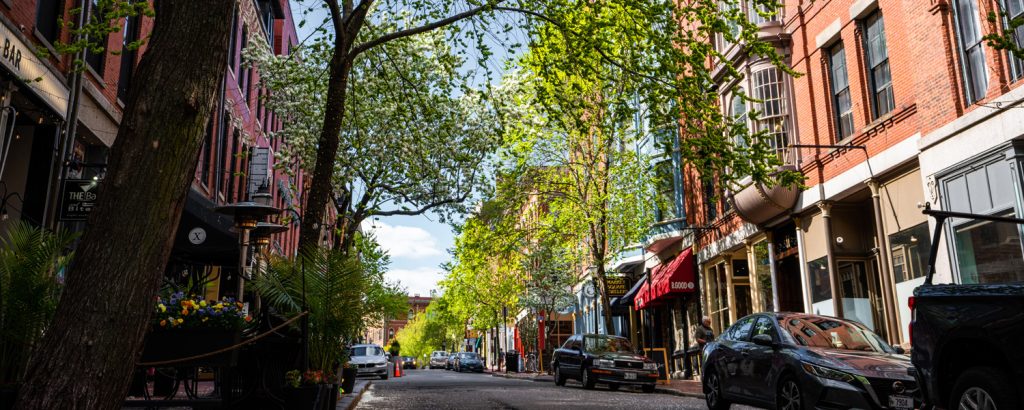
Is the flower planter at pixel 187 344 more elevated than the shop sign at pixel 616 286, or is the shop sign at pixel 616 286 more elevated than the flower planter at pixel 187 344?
the shop sign at pixel 616 286

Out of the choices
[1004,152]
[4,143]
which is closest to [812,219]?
[1004,152]

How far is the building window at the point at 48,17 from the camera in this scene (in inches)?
481

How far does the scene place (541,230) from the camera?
2802 cm

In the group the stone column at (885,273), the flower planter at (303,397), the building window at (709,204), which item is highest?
the building window at (709,204)

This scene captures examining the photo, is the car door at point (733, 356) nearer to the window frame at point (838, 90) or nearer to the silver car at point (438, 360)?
the window frame at point (838, 90)

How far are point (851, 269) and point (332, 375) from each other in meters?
12.7

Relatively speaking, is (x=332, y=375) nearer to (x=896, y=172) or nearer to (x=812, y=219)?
(x=896, y=172)

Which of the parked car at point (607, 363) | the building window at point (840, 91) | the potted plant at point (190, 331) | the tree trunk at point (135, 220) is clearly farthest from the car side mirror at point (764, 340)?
the parked car at point (607, 363)

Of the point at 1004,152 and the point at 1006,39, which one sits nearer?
the point at 1006,39

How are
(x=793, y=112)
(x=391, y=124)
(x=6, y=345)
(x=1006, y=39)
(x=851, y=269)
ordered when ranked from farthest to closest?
(x=391, y=124) → (x=793, y=112) → (x=851, y=269) → (x=1006, y=39) → (x=6, y=345)

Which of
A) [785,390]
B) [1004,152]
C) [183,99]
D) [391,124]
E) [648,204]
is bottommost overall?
[785,390]

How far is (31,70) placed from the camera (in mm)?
11320

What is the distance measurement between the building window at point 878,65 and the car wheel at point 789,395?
8.23 metres

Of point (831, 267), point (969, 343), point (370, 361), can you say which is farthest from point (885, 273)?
point (370, 361)
